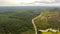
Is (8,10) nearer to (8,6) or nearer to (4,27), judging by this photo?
(8,6)

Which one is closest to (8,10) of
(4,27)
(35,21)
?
(4,27)

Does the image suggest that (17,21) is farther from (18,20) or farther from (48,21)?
(48,21)

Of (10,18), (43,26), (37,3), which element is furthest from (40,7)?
(10,18)

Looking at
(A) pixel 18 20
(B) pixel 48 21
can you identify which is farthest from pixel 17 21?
(B) pixel 48 21

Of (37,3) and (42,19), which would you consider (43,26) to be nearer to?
(42,19)

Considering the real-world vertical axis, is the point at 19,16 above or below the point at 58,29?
above

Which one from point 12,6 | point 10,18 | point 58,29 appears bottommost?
point 58,29
